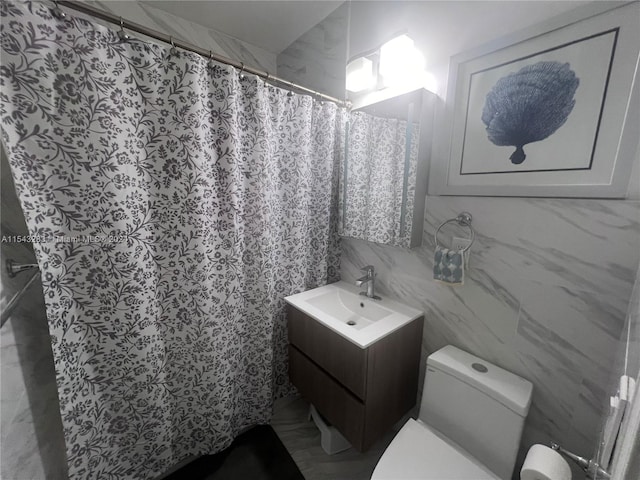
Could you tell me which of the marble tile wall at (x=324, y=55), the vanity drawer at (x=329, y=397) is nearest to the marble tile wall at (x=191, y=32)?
the marble tile wall at (x=324, y=55)

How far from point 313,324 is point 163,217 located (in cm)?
88

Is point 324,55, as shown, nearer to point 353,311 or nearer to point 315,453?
point 353,311

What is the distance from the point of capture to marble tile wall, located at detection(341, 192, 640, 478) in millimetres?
798

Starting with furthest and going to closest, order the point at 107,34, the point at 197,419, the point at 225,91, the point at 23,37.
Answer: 1. the point at 197,419
2. the point at 225,91
3. the point at 107,34
4. the point at 23,37

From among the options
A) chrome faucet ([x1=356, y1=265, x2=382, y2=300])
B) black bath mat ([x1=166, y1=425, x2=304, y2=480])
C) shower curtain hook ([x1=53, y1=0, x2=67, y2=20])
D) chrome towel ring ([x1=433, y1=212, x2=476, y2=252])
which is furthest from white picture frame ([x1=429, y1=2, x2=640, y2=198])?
black bath mat ([x1=166, y1=425, x2=304, y2=480])

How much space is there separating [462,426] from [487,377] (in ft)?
0.75

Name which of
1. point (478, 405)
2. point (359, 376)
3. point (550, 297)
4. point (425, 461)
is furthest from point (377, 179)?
point (425, 461)

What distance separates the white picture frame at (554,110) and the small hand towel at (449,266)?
28 centimetres

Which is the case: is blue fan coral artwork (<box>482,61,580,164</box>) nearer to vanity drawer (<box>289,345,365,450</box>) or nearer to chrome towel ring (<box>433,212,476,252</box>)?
chrome towel ring (<box>433,212,476,252</box>)

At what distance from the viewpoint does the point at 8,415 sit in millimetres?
797

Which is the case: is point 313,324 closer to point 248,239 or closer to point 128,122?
point 248,239

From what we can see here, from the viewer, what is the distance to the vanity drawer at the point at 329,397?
1.16 meters

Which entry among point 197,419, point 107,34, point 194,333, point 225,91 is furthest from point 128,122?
point 197,419

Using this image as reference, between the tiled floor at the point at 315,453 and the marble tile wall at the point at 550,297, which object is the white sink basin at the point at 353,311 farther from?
the tiled floor at the point at 315,453
